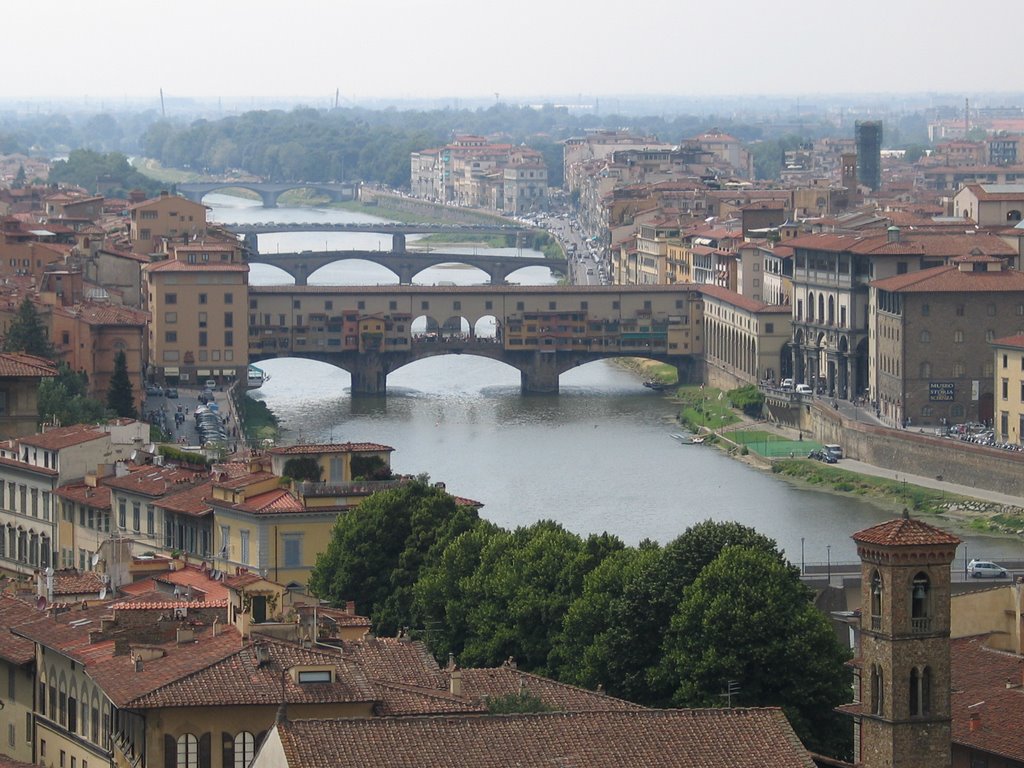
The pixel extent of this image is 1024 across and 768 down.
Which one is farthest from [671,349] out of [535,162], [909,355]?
[535,162]

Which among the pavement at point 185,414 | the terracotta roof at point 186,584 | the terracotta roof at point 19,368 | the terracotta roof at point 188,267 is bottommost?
the pavement at point 185,414

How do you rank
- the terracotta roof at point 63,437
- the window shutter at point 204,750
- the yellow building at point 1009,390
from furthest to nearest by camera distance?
the yellow building at point 1009,390 < the terracotta roof at point 63,437 < the window shutter at point 204,750

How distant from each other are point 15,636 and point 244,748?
374 cm

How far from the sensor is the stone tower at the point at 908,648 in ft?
56.9

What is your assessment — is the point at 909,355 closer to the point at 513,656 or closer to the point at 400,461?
the point at 400,461

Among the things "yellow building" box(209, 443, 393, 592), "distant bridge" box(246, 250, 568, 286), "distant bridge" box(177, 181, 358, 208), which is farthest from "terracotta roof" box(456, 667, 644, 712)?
"distant bridge" box(177, 181, 358, 208)

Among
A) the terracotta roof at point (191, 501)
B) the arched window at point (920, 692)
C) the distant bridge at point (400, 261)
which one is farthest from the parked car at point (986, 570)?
the distant bridge at point (400, 261)

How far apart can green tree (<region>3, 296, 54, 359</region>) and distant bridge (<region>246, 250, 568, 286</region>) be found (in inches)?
1313

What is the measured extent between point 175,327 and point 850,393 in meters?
12.5

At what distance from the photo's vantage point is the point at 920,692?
1741 cm

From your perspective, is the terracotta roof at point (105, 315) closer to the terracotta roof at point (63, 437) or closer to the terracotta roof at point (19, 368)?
the terracotta roof at point (19, 368)

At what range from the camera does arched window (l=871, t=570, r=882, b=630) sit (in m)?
17.6

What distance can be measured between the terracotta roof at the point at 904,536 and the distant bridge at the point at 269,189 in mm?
103956

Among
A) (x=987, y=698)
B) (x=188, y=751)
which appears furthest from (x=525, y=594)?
(x=188, y=751)
